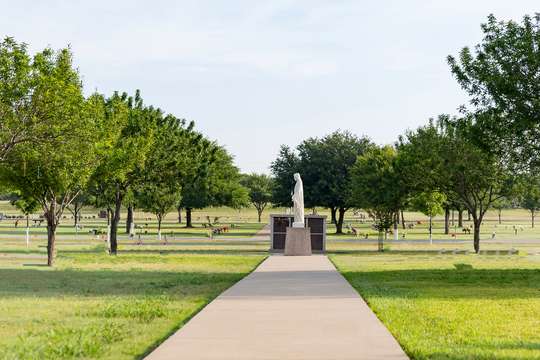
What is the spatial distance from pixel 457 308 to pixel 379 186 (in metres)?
41.0

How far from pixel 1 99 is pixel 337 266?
13.6 meters

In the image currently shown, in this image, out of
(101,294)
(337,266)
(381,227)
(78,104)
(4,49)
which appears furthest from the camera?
(381,227)

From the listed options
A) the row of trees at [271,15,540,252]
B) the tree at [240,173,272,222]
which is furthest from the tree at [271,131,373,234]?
the tree at [240,173,272,222]

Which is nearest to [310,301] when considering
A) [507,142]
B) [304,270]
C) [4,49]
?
[304,270]

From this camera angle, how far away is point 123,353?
35.1 feet

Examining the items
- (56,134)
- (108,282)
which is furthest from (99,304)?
(56,134)

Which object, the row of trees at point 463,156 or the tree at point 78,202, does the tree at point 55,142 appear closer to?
the row of trees at point 463,156

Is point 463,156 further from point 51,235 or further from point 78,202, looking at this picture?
point 78,202

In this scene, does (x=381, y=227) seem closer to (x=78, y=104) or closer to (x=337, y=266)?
(x=337, y=266)

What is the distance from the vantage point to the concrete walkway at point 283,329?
10328 mm

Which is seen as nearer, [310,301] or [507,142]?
[310,301]

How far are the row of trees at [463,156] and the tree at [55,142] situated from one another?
43.9ft

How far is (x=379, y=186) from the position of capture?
189 ft

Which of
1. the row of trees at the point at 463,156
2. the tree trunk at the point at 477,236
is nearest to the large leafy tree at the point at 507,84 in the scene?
the row of trees at the point at 463,156
